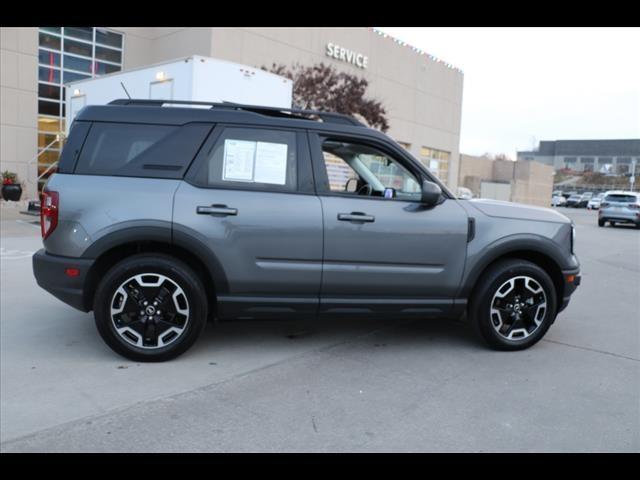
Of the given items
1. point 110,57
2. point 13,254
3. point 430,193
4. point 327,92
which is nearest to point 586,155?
point 327,92

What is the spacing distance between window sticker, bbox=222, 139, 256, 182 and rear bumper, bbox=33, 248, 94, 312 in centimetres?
125

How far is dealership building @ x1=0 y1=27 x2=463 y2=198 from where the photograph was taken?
1770 centimetres

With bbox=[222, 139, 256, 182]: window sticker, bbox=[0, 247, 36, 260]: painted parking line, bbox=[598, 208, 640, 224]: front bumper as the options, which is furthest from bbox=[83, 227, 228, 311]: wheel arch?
bbox=[598, 208, 640, 224]: front bumper

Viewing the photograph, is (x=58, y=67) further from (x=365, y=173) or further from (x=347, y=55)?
(x=365, y=173)

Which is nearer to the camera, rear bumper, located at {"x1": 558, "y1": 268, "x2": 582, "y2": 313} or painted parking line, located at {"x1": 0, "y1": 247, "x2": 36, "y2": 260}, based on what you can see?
rear bumper, located at {"x1": 558, "y1": 268, "x2": 582, "y2": 313}

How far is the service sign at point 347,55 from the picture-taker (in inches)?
939

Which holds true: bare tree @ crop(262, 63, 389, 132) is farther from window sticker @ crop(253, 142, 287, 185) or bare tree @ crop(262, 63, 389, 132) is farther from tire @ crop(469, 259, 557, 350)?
tire @ crop(469, 259, 557, 350)

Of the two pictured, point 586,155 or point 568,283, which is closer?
point 568,283

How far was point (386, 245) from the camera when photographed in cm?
447

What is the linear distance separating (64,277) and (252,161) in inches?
66.7

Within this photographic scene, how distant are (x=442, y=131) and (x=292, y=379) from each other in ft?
101

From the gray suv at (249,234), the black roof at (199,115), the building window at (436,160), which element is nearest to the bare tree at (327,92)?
the building window at (436,160)
